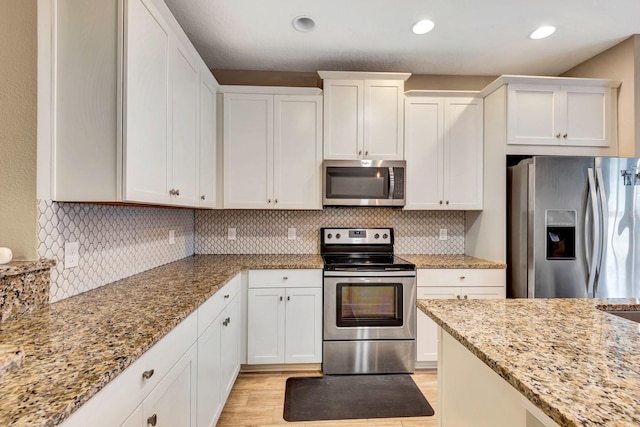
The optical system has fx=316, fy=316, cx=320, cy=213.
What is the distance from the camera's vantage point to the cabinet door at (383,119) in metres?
2.74

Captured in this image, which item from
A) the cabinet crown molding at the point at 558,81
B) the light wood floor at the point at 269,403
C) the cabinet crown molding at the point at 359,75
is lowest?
the light wood floor at the point at 269,403

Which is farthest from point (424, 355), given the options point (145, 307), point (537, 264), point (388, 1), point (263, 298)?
point (388, 1)

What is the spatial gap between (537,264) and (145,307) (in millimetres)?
2515

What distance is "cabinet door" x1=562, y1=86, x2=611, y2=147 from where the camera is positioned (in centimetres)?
255

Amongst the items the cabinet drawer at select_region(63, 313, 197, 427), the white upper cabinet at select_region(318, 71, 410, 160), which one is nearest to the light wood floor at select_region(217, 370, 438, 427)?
the cabinet drawer at select_region(63, 313, 197, 427)

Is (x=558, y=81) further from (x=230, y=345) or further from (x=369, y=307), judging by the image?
(x=230, y=345)

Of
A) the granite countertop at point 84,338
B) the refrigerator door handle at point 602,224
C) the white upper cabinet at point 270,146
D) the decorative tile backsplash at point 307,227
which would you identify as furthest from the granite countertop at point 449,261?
the granite countertop at point 84,338

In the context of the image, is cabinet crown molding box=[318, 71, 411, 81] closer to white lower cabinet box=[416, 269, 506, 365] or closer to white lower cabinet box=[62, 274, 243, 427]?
white lower cabinet box=[416, 269, 506, 365]

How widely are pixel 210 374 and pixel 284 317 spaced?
0.87m

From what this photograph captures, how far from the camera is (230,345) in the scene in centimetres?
211

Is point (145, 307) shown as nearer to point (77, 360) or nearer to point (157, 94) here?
point (77, 360)

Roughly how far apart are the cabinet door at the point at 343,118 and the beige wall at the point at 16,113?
6.28ft

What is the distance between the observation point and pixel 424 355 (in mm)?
2551

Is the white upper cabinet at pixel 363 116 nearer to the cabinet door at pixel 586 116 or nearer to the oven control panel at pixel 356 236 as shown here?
the oven control panel at pixel 356 236
